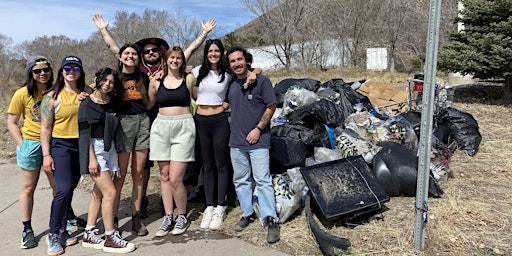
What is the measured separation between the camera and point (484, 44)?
9.35 metres

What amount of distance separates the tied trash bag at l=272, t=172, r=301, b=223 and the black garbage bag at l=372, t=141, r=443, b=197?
982 millimetres

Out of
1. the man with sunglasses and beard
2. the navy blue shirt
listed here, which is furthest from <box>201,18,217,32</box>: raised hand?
the navy blue shirt

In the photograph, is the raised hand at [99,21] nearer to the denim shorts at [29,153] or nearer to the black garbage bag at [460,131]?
the denim shorts at [29,153]

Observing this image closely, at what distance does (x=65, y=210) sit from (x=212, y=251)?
1313mm

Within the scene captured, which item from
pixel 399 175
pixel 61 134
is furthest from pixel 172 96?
pixel 399 175

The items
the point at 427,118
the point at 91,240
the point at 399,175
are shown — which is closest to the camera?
the point at 427,118

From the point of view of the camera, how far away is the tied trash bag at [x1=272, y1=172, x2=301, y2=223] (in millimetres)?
3672

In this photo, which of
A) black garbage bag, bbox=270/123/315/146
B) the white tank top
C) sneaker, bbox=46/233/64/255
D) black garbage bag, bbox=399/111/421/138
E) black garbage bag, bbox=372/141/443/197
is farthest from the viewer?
black garbage bag, bbox=399/111/421/138

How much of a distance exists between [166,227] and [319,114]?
2314mm

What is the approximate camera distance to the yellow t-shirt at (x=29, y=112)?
10.8ft

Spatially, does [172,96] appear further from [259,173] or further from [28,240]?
[28,240]

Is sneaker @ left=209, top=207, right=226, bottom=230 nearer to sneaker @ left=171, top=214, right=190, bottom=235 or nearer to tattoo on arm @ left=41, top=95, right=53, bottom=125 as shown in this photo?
sneaker @ left=171, top=214, right=190, bottom=235

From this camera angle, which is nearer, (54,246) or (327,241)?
(327,241)

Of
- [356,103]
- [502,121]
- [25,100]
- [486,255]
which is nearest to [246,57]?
[25,100]
